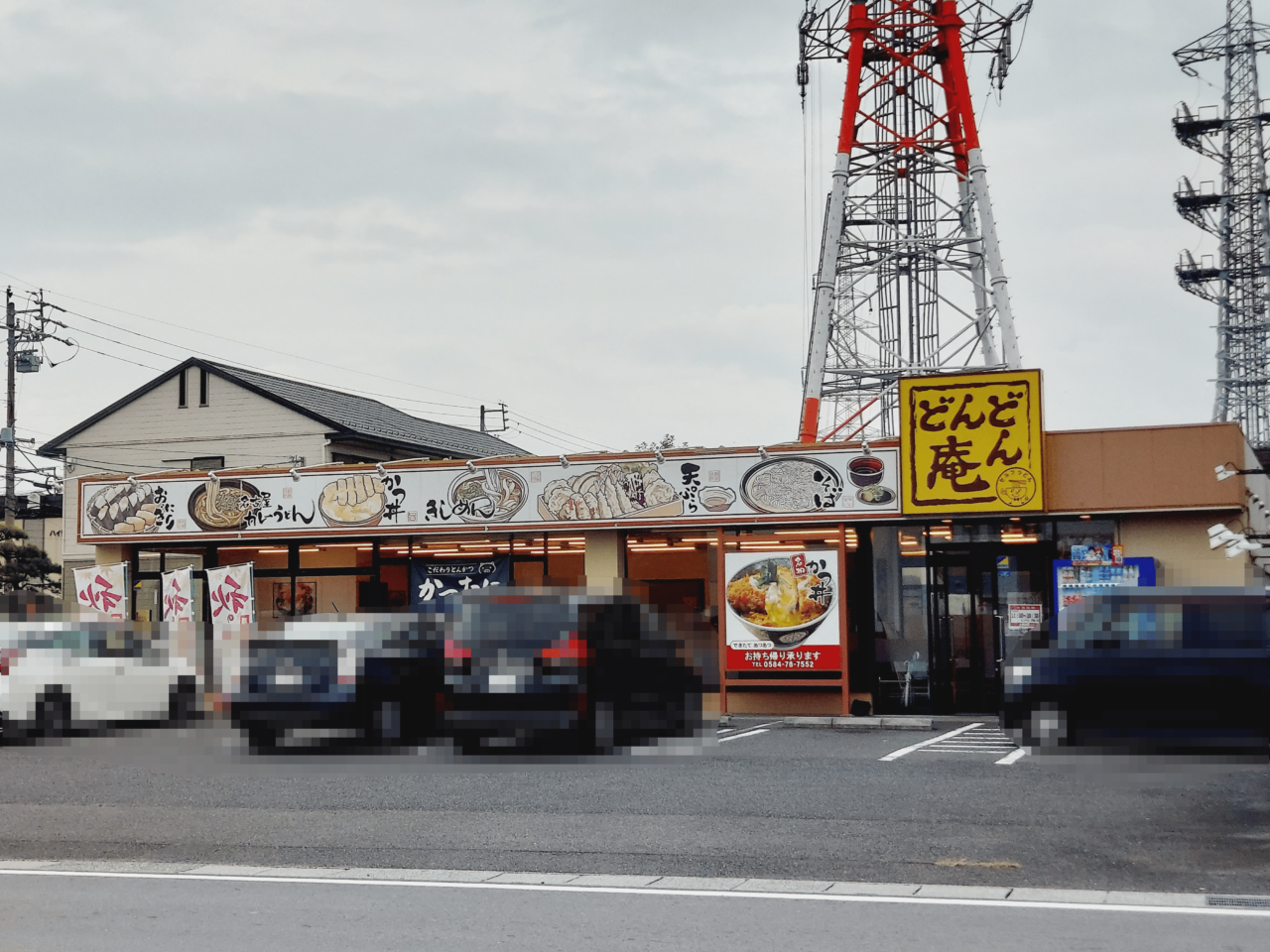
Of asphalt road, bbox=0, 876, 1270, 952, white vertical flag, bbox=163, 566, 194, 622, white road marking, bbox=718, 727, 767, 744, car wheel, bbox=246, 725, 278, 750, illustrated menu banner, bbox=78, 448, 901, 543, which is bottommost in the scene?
white road marking, bbox=718, 727, 767, 744

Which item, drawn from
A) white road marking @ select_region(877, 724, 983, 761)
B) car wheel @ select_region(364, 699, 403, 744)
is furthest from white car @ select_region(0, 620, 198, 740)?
white road marking @ select_region(877, 724, 983, 761)

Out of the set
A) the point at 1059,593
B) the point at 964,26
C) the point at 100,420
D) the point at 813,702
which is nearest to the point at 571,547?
the point at 813,702

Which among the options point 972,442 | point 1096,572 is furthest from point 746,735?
point 1096,572

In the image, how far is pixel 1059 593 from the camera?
18875 millimetres

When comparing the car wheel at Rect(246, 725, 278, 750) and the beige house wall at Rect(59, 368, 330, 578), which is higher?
the beige house wall at Rect(59, 368, 330, 578)

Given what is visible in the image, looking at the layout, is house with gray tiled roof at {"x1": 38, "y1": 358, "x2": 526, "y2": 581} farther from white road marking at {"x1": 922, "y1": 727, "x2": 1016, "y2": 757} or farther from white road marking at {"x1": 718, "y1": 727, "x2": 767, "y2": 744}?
white road marking at {"x1": 922, "y1": 727, "x2": 1016, "y2": 757}

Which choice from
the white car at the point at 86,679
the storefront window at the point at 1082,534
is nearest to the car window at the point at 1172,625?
the storefront window at the point at 1082,534

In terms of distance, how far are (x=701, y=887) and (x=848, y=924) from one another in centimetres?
124

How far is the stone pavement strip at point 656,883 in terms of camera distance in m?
7.40

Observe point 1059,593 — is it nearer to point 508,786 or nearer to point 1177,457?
point 1177,457

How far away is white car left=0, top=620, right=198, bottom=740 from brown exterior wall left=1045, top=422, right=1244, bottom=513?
12.2m

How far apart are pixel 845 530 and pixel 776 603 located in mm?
1603

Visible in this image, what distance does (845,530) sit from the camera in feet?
66.2

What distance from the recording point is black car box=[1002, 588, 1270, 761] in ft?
37.4
